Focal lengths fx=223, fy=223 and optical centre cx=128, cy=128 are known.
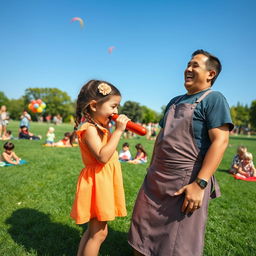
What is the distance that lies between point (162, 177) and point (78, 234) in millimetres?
1883

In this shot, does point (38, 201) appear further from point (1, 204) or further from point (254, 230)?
point (254, 230)

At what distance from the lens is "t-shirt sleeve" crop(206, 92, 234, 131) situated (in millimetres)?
1853

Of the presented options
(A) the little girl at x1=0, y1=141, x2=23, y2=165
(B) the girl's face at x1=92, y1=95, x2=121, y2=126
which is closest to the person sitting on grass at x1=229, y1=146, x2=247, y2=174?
(B) the girl's face at x1=92, y1=95, x2=121, y2=126

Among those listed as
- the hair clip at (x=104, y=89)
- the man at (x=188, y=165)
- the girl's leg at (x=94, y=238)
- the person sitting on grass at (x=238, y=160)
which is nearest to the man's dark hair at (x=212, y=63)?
the man at (x=188, y=165)

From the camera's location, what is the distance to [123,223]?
3.65 m

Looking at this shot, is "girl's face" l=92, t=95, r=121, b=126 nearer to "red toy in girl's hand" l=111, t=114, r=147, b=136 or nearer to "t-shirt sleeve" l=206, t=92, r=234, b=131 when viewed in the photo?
"red toy in girl's hand" l=111, t=114, r=147, b=136

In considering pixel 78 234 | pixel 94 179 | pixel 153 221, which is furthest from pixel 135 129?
pixel 78 234

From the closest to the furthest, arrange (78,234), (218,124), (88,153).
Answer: (218,124) → (88,153) → (78,234)

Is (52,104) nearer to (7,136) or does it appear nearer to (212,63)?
(7,136)

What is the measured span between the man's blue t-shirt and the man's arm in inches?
2.6

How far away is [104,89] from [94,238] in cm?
151

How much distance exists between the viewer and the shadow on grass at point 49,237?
2867 millimetres

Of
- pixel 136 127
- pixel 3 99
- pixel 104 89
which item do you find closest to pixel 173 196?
pixel 136 127

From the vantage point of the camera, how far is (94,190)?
2256mm
